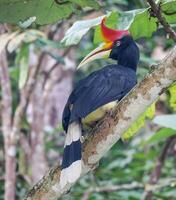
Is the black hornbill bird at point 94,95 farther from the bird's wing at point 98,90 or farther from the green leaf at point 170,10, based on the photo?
the green leaf at point 170,10

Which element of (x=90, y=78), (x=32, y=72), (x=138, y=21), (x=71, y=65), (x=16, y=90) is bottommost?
(x=16, y=90)

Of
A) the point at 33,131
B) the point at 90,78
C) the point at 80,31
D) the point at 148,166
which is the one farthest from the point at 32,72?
the point at 80,31

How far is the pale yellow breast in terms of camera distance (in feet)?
5.88

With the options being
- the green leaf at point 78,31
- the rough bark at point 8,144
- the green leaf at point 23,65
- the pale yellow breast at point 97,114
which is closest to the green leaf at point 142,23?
the green leaf at point 78,31

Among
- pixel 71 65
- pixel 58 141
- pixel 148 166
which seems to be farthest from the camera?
pixel 58 141

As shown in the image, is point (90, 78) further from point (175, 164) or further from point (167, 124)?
point (175, 164)

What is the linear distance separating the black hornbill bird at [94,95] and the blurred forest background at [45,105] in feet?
0.30

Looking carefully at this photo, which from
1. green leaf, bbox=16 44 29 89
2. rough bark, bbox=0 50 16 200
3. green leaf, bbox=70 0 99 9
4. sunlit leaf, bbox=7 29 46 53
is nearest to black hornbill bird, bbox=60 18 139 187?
green leaf, bbox=70 0 99 9

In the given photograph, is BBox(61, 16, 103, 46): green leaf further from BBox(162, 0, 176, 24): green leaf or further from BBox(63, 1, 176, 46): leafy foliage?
BBox(162, 0, 176, 24): green leaf

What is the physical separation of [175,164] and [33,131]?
1.01m

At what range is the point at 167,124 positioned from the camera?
5.84ft

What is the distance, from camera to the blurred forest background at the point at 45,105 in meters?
1.58

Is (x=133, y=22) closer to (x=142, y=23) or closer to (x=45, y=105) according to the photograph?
(x=142, y=23)

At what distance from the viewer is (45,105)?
3.16 metres
